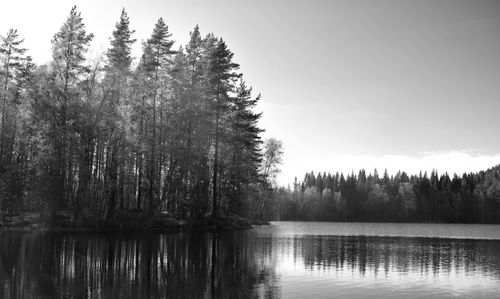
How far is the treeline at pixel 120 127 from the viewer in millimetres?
44812

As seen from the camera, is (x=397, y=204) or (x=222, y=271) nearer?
(x=222, y=271)

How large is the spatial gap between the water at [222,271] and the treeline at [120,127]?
10961 mm

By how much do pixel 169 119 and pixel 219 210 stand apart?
1841 cm

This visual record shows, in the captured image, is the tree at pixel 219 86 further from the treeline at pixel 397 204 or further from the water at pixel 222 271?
the treeline at pixel 397 204

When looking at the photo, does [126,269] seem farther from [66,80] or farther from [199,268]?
[66,80]

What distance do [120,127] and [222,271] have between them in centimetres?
2879

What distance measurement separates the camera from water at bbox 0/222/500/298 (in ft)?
Answer: 60.5

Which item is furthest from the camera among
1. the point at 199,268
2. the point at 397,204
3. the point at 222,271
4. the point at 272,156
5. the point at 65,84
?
the point at 397,204

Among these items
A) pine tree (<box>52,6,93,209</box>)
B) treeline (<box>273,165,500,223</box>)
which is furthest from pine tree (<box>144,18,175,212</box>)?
treeline (<box>273,165,500,223</box>)

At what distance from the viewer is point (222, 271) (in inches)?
946

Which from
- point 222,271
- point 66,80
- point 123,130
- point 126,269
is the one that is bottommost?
point 222,271

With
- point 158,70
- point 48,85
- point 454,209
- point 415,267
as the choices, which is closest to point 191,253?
point 415,267

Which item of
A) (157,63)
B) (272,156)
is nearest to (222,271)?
(157,63)

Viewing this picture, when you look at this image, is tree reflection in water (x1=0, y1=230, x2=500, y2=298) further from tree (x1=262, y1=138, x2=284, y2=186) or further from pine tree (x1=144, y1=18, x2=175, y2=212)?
tree (x1=262, y1=138, x2=284, y2=186)
